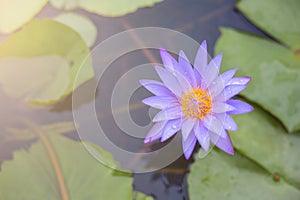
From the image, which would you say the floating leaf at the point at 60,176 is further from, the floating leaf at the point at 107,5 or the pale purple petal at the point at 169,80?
the floating leaf at the point at 107,5

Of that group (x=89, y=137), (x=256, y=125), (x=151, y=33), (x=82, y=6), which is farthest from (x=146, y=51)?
(x=256, y=125)

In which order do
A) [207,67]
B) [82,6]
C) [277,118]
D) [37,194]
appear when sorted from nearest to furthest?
[207,67], [37,194], [277,118], [82,6]

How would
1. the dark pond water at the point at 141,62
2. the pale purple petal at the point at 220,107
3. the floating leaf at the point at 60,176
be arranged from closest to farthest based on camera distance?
the pale purple petal at the point at 220,107 → the floating leaf at the point at 60,176 → the dark pond water at the point at 141,62

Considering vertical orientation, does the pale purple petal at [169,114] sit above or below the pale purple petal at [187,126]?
above

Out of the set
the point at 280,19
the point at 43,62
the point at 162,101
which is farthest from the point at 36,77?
the point at 280,19

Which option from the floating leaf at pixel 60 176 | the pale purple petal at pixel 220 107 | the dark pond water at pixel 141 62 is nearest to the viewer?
the pale purple petal at pixel 220 107

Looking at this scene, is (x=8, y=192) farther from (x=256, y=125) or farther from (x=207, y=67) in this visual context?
(x=256, y=125)

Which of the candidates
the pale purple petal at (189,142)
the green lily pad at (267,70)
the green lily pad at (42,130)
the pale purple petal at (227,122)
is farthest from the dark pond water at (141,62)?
the pale purple petal at (227,122)
